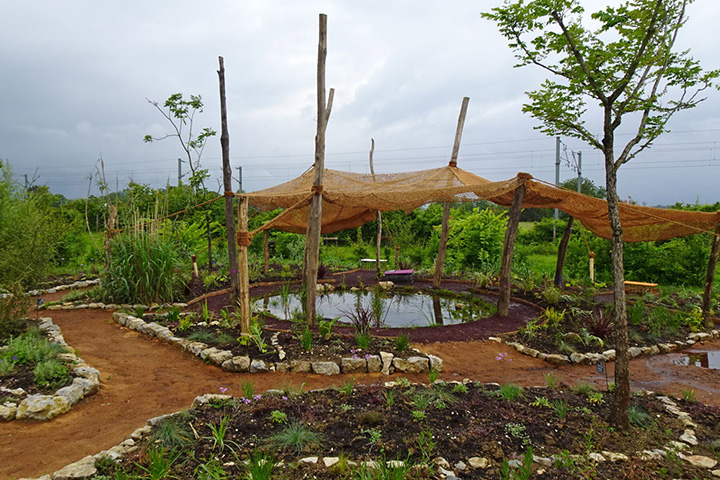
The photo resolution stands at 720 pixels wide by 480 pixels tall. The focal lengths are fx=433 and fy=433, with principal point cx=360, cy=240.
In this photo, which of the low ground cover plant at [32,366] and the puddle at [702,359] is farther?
the puddle at [702,359]

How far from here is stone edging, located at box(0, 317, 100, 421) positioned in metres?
3.19

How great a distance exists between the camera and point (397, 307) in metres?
7.23

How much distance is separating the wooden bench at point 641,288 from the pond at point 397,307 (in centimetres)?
325

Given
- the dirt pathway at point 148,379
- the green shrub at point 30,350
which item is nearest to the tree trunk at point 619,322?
the dirt pathway at point 148,379

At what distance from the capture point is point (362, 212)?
28.7ft

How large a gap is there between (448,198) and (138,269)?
4.70 metres

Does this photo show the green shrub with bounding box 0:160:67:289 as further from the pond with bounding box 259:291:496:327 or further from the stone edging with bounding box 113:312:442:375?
the pond with bounding box 259:291:496:327

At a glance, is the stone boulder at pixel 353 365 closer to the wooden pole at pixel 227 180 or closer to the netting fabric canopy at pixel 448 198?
the netting fabric canopy at pixel 448 198

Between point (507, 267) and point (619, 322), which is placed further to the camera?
point (507, 267)

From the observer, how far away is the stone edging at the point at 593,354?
4.78m

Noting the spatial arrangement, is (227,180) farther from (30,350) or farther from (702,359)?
(702,359)

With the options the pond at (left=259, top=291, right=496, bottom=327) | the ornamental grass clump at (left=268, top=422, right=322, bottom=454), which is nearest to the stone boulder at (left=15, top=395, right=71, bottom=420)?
the ornamental grass clump at (left=268, top=422, right=322, bottom=454)

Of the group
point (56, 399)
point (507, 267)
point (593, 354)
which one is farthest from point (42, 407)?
point (507, 267)

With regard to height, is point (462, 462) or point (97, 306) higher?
point (97, 306)
